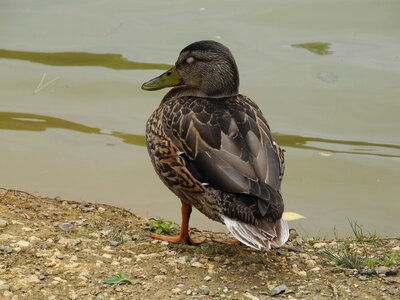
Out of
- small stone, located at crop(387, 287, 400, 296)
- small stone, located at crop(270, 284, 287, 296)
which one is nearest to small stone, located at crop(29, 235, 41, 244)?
small stone, located at crop(270, 284, 287, 296)

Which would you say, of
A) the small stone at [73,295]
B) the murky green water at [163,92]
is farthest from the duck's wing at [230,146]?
the murky green water at [163,92]

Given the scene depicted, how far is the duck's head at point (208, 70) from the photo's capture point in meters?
5.23

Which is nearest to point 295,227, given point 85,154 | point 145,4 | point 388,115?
point 85,154

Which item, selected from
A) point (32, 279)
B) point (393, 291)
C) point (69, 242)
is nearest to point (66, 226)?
point (69, 242)

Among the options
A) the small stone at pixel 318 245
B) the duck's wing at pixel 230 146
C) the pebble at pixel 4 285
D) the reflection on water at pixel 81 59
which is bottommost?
the small stone at pixel 318 245

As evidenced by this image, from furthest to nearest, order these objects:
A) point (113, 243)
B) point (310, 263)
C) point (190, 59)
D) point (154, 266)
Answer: point (190, 59)
point (113, 243)
point (310, 263)
point (154, 266)

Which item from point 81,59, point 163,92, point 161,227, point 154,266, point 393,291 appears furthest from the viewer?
point 81,59

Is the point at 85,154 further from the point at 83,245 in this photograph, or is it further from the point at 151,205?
the point at 83,245

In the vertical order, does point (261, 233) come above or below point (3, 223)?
above

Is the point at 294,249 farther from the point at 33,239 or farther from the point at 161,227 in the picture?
the point at 33,239

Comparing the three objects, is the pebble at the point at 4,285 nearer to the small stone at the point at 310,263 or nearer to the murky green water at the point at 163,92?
the small stone at the point at 310,263

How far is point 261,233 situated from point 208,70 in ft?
4.38

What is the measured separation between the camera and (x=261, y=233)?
4.30 metres

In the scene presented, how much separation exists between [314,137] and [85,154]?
6.45 feet
